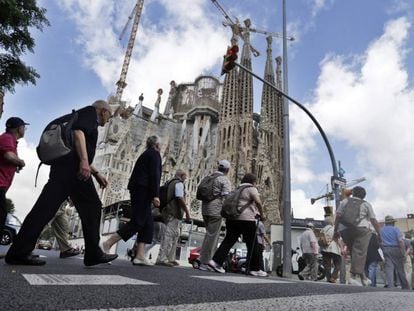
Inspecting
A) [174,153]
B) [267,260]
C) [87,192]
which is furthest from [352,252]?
[174,153]

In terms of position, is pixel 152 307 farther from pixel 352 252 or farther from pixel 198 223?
pixel 198 223

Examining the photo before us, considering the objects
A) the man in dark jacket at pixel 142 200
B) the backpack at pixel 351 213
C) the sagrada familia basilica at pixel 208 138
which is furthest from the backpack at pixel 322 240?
the sagrada familia basilica at pixel 208 138

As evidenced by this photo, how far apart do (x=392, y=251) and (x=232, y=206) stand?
3.39 metres

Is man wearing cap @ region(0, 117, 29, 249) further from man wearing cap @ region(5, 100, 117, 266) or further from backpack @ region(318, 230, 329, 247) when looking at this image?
backpack @ region(318, 230, 329, 247)

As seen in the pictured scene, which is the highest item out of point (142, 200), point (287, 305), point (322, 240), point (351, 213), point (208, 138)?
point (208, 138)

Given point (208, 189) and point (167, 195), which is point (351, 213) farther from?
point (167, 195)

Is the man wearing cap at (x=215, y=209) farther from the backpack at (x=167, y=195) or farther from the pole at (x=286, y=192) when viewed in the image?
the pole at (x=286, y=192)

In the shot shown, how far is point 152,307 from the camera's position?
141cm

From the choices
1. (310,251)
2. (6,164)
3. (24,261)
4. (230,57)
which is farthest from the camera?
(230,57)

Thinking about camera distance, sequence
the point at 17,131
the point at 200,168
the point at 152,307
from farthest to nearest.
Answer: the point at 200,168 < the point at 17,131 < the point at 152,307

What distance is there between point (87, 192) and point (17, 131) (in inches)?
51.6

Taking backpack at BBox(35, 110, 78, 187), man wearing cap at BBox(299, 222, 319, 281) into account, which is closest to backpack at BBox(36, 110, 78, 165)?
backpack at BBox(35, 110, 78, 187)

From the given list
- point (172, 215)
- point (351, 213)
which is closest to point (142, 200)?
point (172, 215)

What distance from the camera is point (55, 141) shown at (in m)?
3.14
